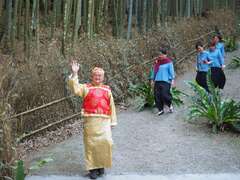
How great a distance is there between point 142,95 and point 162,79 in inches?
49.4

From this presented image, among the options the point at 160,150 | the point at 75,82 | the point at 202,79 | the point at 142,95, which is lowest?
the point at 160,150

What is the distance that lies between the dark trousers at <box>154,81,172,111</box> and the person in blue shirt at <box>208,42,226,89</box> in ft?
4.38

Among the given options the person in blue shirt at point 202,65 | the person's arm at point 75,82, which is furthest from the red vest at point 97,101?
the person in blue shirt at point 202,65

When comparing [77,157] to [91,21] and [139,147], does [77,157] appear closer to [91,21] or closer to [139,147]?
[139,147]

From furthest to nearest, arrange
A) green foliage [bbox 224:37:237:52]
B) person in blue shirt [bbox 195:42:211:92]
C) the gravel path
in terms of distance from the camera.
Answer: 1. green foliage [bbox 224:37:237:52]
2. person in blue shirt [bbox 195:42:211:92]
3. the gravel path

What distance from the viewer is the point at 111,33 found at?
41.5ft

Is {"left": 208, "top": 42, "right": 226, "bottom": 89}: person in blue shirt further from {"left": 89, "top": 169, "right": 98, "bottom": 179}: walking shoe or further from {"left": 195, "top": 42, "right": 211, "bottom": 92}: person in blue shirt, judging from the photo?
{"left": 89, "top": 169, "right": 98, "bottom": 179}: walking shoe

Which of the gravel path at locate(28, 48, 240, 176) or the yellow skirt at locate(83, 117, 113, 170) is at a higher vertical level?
the yellow skirt at locate(83, 117, 113, 170)

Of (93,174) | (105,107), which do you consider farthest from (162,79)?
(93,174)

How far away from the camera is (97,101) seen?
6.43m

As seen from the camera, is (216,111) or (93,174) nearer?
(93,174)

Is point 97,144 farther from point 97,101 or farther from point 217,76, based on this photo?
point 217,76

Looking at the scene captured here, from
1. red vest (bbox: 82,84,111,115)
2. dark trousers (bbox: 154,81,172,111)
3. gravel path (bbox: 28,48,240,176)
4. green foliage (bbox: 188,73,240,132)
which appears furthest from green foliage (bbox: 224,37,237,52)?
red vest (bbox: 82,84,111,115)

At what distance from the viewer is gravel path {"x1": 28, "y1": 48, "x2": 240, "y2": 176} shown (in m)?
6.80
